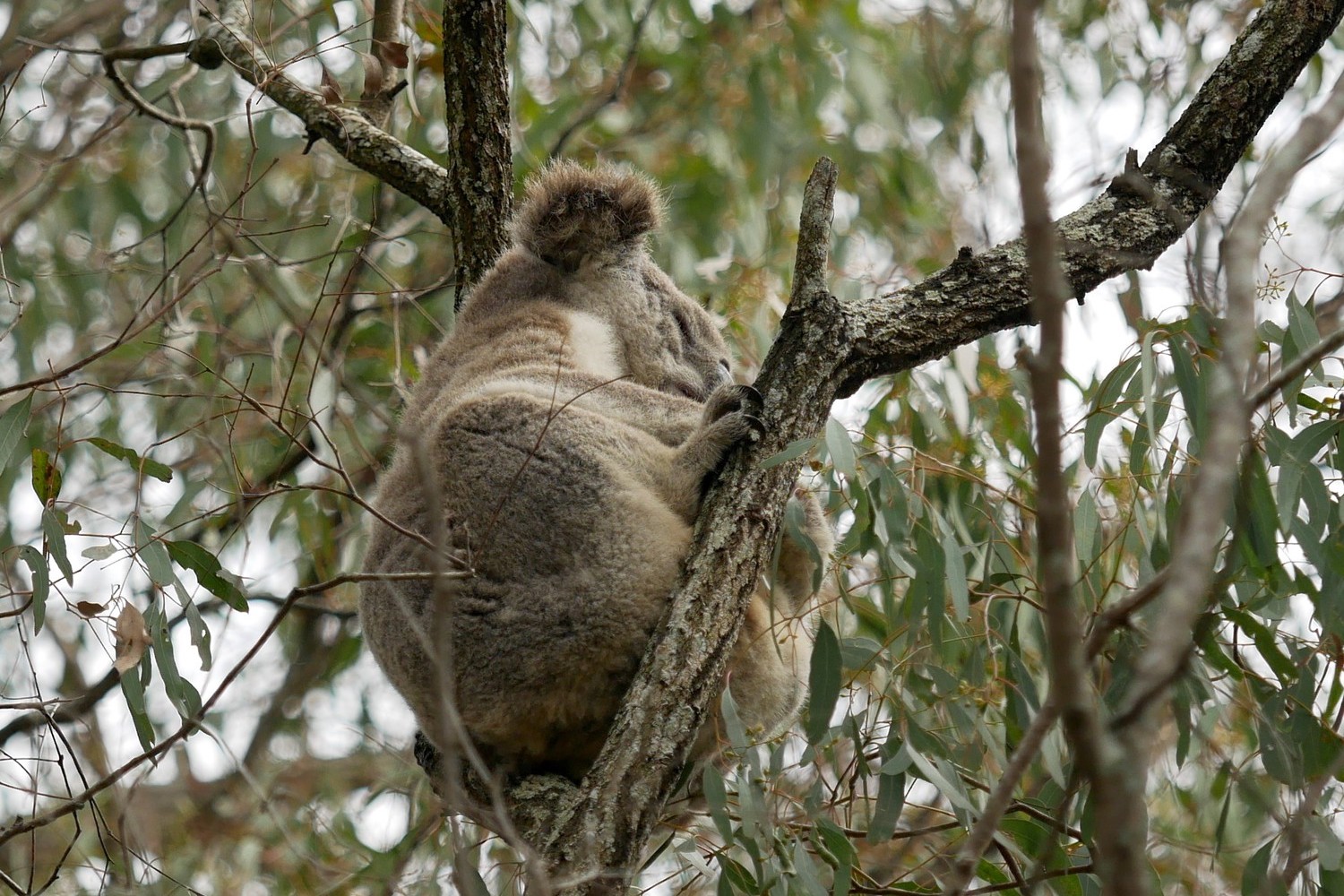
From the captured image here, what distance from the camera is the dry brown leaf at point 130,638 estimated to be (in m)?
2.61

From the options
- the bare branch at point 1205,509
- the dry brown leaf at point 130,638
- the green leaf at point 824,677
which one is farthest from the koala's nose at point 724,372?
the bare branch at point 1205,509

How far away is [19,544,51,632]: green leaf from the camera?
102 inches

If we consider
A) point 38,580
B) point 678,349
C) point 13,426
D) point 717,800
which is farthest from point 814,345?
point 13,426

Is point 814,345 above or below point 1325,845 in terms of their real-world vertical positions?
above

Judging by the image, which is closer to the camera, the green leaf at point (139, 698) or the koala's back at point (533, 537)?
the koala's back at point (533, 537)

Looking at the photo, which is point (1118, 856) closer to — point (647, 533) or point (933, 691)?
point (647, 533)

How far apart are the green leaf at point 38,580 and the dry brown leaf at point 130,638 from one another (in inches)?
5.9

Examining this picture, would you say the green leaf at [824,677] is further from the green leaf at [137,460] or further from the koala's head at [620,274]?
the green leaf at [137,460]

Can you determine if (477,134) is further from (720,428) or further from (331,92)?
(720,428)

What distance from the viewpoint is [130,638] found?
2621mm

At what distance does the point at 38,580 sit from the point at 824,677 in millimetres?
1605

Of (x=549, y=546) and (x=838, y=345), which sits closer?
(x=838, y=345)

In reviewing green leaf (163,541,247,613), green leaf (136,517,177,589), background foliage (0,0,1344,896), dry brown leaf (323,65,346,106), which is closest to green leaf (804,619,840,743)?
background foliage (0,0,1344,896)

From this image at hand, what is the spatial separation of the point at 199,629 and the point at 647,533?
1.03 meters
